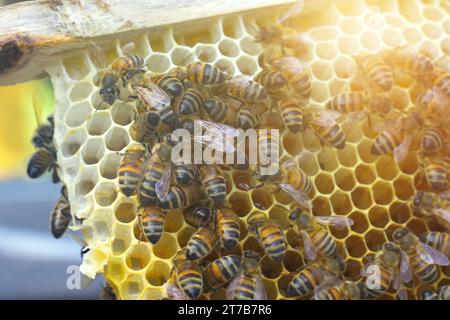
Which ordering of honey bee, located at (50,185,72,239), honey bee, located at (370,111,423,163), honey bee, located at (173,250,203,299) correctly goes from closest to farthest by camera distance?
honey bee, located at (173,250,203,299)
honey bee, located at (370,111,423,163)
honey bee, located at (50,185,72,239)

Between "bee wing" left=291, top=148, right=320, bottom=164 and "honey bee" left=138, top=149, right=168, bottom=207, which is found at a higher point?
"bee wing" left=291, top=148, right=320, bottom=164

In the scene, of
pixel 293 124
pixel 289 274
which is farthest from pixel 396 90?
pixel 289 274

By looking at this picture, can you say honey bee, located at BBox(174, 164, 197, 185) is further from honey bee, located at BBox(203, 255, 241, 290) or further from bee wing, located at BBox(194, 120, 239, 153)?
honey bee, located at BBox(203, 255, 241, 290)

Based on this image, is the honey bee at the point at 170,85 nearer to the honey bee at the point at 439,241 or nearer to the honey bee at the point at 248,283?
the honey bee at the point at 248,283

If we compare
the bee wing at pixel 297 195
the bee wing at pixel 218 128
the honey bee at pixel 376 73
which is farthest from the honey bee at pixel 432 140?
the bee wing at pixel 218 128

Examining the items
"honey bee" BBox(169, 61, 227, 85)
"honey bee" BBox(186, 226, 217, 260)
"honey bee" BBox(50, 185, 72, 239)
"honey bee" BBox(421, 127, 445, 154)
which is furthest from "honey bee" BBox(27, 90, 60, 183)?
"honey bee" BBox(421, 127, 445, 154)

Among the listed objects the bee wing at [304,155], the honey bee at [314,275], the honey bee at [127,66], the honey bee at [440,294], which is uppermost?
the honey bee at [127,66]

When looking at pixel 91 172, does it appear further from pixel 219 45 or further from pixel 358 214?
pixel 358 214
